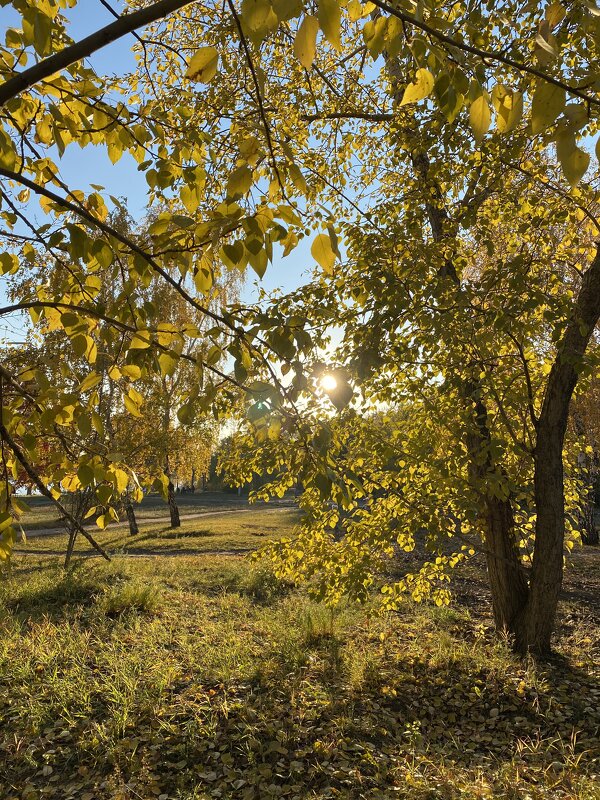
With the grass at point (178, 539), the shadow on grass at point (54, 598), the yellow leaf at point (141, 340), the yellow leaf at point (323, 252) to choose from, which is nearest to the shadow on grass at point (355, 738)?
the yellow leaf at point (141, 340)

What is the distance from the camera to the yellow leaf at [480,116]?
3.58 feet

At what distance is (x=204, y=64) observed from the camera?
1075mm

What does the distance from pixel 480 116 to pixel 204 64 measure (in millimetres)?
565

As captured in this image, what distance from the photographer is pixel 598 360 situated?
12.9 feet

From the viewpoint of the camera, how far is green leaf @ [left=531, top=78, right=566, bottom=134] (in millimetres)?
907

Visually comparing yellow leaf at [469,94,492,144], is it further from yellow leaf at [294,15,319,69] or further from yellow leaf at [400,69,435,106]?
yellow leaf at [294,15,319,69]

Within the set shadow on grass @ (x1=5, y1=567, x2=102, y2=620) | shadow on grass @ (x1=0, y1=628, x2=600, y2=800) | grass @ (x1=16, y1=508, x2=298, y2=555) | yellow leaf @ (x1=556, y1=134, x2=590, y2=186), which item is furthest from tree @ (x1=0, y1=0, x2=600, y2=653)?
grass @ (x1=16, y1=508, x2=298, y2=555)

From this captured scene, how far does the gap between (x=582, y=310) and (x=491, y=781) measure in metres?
3.72

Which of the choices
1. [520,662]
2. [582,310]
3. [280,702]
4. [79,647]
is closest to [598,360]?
[582,310]

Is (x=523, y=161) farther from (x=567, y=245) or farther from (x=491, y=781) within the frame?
(x=491, y=781)

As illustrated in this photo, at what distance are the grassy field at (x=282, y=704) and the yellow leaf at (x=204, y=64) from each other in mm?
3686

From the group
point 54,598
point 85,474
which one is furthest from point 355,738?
point 54,598

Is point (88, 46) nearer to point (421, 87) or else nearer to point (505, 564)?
point (421, 87)

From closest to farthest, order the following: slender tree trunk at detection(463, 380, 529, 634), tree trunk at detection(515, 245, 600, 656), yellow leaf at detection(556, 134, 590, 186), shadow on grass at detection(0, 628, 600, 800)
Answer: yellow leaf at detection(556, 134, 590, 186)
shadow on grass at detection(0, 628, 600, 800)
tree trunk at detection(515, 245, 600, 656)
slender tree trunk at detection(463, 380, 529, 634)
